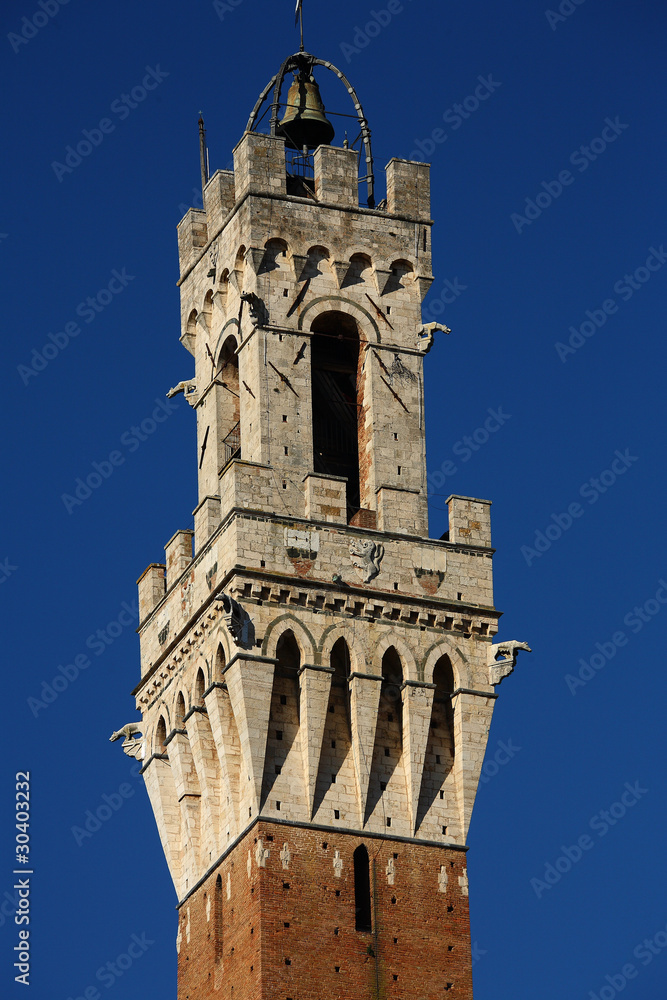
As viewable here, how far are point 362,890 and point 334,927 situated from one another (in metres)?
1.30

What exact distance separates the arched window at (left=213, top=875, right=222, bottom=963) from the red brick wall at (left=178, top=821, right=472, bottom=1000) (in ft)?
0.42

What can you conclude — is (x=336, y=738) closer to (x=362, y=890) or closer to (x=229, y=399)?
(x=362, y=890)

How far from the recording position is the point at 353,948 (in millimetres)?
66750

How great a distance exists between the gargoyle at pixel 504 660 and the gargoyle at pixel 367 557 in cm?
349

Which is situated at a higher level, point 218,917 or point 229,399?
point 229,399

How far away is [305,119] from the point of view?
77750mm

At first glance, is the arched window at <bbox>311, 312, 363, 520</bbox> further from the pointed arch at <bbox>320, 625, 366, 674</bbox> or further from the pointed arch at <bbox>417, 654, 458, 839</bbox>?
the pointed arch at <bbox>417, 654, 458, 839</bbox>

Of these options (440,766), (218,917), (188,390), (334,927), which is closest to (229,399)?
(188,390)

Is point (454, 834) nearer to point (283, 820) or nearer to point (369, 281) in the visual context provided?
point (283, 820)

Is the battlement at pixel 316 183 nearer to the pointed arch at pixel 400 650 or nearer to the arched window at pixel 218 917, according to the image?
the pointed arch at pixel 400 650

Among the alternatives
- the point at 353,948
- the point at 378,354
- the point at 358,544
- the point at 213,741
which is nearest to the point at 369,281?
the point at 378,354

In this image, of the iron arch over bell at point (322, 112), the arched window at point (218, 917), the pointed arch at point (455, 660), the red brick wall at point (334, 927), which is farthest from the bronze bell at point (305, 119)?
the arched window at point (218, 917)

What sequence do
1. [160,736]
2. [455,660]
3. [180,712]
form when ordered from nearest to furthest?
[455,660], [180,712], [160,736]

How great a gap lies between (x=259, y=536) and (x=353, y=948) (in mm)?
9916
